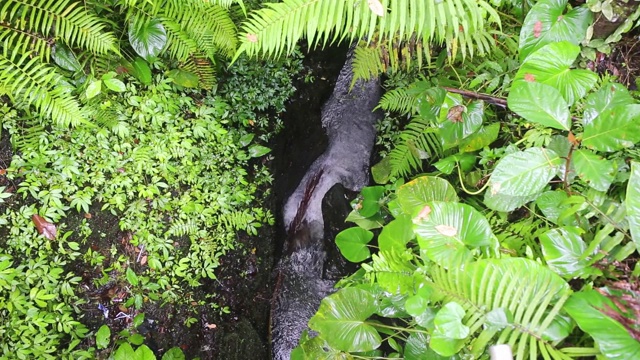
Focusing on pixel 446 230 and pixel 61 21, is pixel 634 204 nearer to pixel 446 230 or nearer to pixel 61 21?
pixel 446 230

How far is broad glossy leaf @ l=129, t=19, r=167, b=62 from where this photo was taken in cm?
250

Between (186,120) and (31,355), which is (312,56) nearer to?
(186,120)

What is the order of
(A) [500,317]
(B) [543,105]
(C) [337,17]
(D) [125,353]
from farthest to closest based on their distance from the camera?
(D) [125,353] < (C) [337,17] < (B) [543,105] < (A) [500,317]

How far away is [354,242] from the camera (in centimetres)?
245

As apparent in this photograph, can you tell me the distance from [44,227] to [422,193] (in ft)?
7.71

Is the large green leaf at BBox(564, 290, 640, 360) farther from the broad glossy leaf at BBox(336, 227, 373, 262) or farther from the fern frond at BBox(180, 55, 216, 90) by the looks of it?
the fern frond at BBox(180, 55, 216, 90)

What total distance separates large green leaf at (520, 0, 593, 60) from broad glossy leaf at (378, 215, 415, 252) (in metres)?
1.13

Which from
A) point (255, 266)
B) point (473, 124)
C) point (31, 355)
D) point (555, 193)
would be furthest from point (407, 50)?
point (31, 355)

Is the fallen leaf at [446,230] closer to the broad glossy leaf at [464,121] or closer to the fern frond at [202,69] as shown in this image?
the broad glossy leaf at [464,121]

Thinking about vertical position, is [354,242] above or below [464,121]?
below

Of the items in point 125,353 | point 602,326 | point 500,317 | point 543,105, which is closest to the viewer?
point 602,326

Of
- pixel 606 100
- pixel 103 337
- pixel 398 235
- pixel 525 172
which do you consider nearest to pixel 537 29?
pixel 606 100

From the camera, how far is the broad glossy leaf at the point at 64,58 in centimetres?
241

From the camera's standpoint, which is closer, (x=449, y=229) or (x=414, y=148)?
(x=449, y=229)
